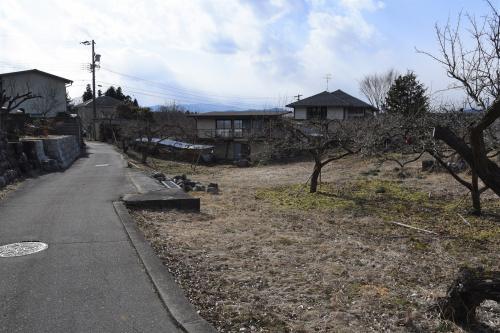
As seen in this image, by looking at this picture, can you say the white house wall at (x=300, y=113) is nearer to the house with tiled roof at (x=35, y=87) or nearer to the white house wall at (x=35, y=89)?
the house with tiled roof at (x=35, y=87)

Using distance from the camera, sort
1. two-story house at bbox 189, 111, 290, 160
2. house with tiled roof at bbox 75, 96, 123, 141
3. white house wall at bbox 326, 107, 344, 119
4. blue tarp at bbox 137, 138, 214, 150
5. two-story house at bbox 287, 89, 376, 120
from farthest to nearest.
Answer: house with tiled roof at bbox 75, 96, 123, 141
white house wall at bbox 326, 107, 344, 119
two-story house at bbox 287, 89, 376, 120
two-story house at bbox 189, 111, 290, 160
blue tarp at bbox 137, 138, 214, 150

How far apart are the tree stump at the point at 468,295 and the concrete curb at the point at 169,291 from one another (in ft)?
7.18

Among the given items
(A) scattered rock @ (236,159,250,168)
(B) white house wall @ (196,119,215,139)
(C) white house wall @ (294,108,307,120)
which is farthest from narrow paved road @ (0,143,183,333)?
(C) white house wall @ (294,108,307,120)

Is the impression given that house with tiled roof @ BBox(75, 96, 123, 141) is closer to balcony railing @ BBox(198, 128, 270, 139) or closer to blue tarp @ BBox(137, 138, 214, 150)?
balcony railing @ BBox(198, 128, 270, 139)

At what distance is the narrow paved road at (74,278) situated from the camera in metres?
4.11

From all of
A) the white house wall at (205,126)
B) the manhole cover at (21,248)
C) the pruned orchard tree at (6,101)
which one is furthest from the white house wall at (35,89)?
the manhole cover at (21,248)

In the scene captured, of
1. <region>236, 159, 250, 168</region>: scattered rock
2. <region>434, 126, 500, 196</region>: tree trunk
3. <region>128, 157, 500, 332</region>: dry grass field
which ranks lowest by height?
<region>236, 159, 250, 168</region>: scattered rock

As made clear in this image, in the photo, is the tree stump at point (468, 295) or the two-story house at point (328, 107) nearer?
the tree stump at point (468, 295)

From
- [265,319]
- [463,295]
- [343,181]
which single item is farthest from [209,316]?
[343,181]

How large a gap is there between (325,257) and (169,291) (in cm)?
285

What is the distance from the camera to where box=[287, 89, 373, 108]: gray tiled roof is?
4362cm

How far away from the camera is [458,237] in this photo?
880 centimetres

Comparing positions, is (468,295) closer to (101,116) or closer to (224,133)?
(224,133)

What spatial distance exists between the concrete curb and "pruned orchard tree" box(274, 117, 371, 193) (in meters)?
8.87
